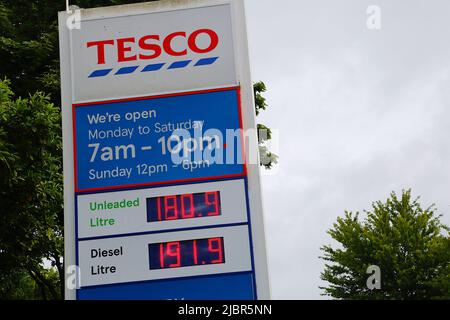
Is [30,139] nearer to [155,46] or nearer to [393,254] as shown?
[155,46]

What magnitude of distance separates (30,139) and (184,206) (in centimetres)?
644

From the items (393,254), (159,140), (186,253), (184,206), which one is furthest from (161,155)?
(393,254)

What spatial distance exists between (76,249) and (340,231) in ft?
106

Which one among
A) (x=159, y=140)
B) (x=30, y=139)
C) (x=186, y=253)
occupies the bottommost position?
(x=186, y=253)

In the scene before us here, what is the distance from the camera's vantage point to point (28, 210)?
16.5 m

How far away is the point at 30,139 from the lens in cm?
1498

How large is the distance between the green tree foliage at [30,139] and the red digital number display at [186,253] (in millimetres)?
5878

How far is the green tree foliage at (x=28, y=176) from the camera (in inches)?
582

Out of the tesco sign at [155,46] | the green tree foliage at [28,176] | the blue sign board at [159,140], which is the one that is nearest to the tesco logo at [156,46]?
the tesco sign at [155,46]

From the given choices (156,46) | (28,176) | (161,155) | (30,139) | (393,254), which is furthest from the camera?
→ (393,254)

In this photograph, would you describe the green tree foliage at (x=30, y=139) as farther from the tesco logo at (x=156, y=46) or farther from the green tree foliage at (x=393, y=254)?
the green tree foliage at (x=393, y=254)

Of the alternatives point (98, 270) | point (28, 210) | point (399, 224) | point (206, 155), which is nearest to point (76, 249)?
point (98, 270)

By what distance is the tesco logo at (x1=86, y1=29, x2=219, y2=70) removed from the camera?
1037cm

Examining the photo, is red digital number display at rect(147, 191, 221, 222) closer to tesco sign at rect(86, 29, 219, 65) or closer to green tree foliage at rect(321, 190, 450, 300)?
tesco sign at rect(86, 29, 219, 65)
